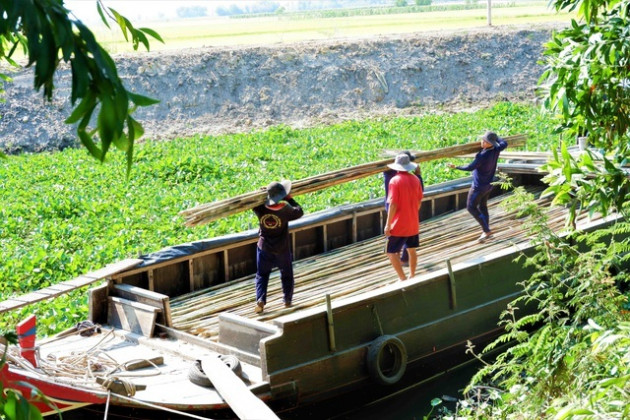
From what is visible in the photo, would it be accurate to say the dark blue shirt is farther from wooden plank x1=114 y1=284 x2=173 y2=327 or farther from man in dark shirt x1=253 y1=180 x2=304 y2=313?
wooden plank x1=114 y1=284 x2=173 y2=327

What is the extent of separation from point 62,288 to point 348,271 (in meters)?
3.20

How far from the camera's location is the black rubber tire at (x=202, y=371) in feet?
22.3

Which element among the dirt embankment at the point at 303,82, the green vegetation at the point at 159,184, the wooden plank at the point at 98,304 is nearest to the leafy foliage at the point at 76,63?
the wooden plank at the point at 98,304

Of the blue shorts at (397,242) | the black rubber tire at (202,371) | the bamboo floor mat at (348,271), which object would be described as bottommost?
the bamboo floor mat at (348,271)

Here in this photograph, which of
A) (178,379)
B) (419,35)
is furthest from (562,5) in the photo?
(419,35)

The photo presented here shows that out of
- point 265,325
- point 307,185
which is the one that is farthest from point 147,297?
point 307,185

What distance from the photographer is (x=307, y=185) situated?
31.6 feet

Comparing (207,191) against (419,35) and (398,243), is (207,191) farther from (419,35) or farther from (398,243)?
(419,35)

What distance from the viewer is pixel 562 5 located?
5324 millimetres

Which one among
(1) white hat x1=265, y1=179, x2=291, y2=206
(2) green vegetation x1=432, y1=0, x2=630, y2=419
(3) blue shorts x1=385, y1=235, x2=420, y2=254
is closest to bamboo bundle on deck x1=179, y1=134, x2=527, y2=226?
(1) white hat x1=265, y1=179, x2=291, y2=206

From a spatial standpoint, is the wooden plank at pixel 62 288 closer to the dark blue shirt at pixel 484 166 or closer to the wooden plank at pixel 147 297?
the wooden plank at pixel 147 297

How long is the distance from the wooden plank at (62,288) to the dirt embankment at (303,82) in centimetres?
1674

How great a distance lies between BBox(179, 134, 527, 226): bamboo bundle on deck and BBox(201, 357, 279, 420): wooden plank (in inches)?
76.9

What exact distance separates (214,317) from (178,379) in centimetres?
159
